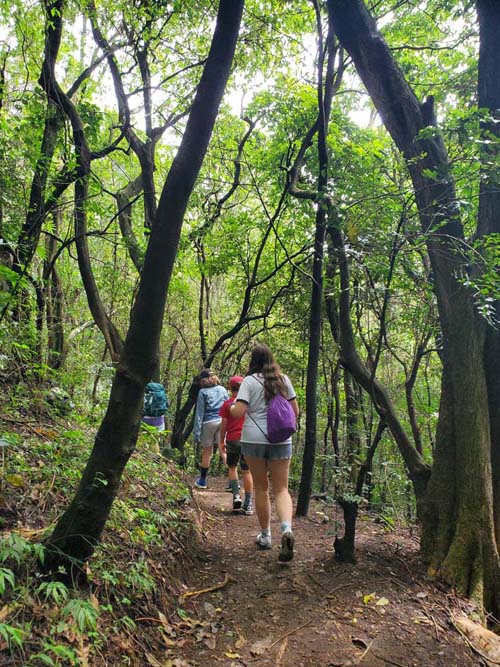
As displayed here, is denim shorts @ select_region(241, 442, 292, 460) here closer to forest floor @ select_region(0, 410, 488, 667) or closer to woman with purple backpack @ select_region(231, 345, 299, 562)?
woman with purple backpack @ select_region(231, 345, 299, 562)

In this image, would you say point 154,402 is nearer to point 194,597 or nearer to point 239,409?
point 239,409

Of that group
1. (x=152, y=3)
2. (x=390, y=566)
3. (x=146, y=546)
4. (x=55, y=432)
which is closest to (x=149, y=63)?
(x=152, y=3)

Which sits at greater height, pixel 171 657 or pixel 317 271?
pixel 317 271

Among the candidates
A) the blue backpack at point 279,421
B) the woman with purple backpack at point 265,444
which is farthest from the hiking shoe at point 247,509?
the blue backpack at point 279,421

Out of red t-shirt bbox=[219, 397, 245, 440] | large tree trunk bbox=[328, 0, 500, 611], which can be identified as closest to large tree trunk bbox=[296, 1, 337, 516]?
red t-shirt bbox=[219, 397, 245, 440]

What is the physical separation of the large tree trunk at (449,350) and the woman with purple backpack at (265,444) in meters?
1.48

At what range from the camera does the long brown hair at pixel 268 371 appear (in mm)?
4316

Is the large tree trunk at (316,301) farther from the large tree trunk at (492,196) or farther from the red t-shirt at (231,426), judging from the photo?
the large tree trunk at (492,196)

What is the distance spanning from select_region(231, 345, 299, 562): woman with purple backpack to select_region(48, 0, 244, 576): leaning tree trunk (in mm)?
1798

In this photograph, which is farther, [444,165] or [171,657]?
[444,165]

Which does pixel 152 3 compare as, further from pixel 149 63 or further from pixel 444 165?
pixel 444 165

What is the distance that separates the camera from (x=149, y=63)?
8539 mm

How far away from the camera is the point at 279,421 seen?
4.12 m

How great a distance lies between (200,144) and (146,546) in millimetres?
3124
